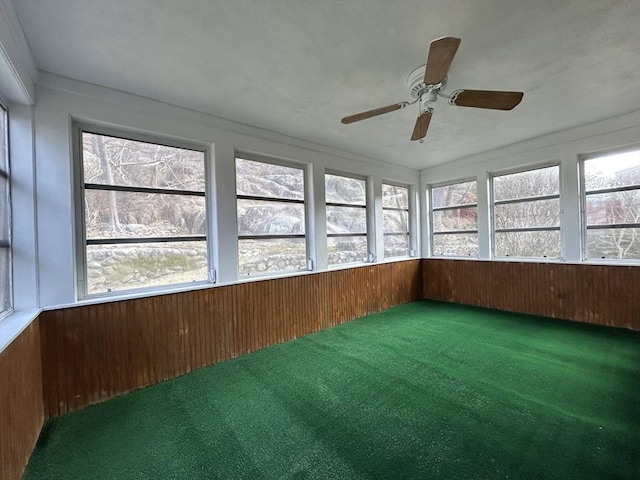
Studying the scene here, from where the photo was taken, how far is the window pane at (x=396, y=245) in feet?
18.6

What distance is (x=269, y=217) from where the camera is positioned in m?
3.93

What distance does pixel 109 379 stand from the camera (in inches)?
101

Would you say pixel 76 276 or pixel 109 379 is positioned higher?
pixel 76 276

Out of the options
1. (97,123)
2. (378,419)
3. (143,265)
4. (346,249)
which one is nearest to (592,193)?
(346,249)

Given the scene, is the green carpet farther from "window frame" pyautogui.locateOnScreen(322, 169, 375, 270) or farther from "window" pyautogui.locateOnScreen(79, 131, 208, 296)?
"window frame" pyautogui.locateOnScreen(322, 169, 375, 270)

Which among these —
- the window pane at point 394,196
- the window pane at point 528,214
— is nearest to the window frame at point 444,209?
the window pane at point 528,214

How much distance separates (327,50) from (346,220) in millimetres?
3040

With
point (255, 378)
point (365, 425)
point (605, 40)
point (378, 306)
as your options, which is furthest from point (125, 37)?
point (378, 306)

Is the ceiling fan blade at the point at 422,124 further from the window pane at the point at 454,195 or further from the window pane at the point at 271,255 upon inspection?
the window pane at the point at 454,195

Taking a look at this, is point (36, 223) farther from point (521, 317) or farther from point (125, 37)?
point (521, 317)

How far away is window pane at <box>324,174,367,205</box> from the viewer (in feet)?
15.6

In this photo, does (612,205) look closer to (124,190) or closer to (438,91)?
(438,91)

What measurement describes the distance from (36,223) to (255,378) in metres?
2.35

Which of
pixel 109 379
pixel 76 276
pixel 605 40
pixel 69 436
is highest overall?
pixel 605 40
